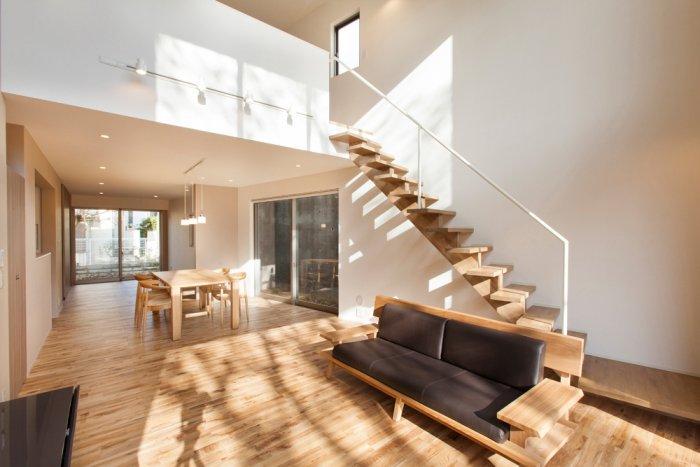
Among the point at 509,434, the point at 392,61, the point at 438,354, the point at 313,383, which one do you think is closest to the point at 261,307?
the point at 313,383

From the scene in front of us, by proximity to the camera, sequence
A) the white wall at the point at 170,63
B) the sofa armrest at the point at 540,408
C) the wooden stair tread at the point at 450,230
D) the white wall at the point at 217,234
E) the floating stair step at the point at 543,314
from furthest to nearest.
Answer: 1. the white wall at the point at 217,234
2. the wooden stair tread at the point at 450,230
3. the floating stair step at the point at 543,314
4. the white wall at the point at 170,63
5. the sofa armrest at the point at 540,408

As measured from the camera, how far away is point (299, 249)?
7.15 meters

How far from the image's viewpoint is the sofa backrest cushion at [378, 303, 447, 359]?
10.8 ft

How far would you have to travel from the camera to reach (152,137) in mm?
4031

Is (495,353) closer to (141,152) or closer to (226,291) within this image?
(141,152)

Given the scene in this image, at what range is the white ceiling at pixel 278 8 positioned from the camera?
6.95 m

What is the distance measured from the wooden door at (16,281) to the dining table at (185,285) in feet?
5.03

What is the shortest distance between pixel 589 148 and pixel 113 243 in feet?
39.7

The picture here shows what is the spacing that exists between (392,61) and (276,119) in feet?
7.81

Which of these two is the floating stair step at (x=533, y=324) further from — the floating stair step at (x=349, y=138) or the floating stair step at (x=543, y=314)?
the floating stair step at (x=349, y=138)

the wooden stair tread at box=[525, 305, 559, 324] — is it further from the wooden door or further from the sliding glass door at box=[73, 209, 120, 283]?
the sliding glass door at box=[73, 209, 120, 283]

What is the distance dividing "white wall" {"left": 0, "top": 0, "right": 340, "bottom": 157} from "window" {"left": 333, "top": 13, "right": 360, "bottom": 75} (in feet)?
6.09

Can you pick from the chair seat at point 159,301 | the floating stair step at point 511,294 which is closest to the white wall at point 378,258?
the floating stair step at point 511,294

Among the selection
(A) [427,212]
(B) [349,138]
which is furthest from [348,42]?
(A) [427,212]
